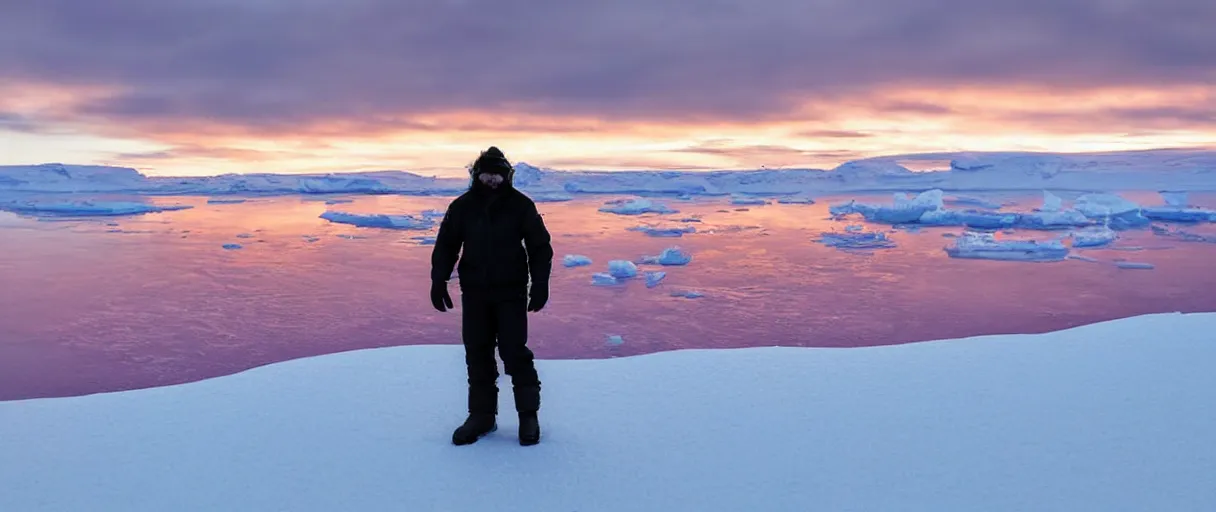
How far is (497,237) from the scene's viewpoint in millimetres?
2877

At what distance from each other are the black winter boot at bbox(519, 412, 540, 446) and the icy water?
5.55 metres

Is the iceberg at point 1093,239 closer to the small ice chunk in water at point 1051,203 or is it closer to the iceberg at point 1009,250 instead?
the iceberg at point 1009,250

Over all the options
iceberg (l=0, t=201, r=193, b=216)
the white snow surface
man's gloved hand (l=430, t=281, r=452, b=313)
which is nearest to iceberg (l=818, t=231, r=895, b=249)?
the white snow surface

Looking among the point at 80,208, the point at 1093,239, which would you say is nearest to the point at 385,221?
the point at 80,208

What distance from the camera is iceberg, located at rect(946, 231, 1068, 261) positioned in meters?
17.6

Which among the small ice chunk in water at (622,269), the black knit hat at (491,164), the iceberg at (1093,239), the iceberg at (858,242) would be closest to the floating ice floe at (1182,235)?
the iceberg at (1093,239)

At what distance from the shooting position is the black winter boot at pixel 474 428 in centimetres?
297

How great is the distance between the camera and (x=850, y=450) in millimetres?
2889

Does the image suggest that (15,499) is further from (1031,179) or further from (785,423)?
(1031,179)

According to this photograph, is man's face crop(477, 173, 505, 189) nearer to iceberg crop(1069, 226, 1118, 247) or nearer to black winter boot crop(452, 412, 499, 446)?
black winter boot crop(452, 412, 499, 446)

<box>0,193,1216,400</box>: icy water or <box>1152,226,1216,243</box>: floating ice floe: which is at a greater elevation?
<box>1152,226,1216,243</box>: floating ice floe

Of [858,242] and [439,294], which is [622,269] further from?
[439,294]

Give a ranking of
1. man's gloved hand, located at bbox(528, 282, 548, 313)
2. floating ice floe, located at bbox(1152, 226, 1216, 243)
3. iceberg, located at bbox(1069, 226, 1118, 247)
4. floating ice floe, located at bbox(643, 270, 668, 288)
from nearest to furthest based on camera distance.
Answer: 1. man's gloved hand, located at bbox(528, 282, 548, 313)
2. floating ice floe, located at bbox(643, 270, 668, 288)
3. iceberg, located at bbox(1069, 226, 1118, 247)
4. floating ice floe, located at bbox(1152, 226, 1216, 243)

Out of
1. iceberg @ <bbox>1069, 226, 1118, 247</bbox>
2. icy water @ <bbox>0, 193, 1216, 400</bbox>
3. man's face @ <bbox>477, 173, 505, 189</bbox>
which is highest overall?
man's face @ <bbox>477, 173, 505, 189</bbox>
